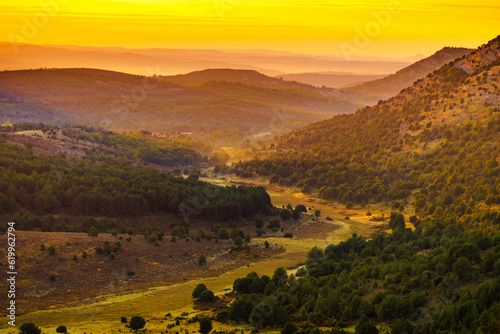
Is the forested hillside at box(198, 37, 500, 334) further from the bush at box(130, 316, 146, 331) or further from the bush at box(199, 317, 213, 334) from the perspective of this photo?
the bush at box(130, 316, 146, 331)

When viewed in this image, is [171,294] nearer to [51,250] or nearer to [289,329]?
[51,250]

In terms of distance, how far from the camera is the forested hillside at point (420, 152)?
65875 millimetres

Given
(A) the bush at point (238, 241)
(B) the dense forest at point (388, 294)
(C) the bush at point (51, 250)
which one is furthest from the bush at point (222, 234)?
(C) the bush at point (51, 250)

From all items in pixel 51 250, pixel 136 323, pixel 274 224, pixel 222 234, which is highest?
pixel 51 250

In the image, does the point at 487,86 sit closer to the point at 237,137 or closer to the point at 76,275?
the point at 76,275

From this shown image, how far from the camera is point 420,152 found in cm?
8175

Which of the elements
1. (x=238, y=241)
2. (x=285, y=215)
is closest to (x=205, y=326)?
(x=238, y=241)

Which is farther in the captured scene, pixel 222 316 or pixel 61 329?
pixel 222 316

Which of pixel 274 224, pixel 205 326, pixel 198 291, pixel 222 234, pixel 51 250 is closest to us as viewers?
pixel 205 326

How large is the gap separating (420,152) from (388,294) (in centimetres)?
5419

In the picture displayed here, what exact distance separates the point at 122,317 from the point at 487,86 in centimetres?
7141

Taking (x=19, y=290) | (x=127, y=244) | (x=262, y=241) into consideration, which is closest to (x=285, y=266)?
(x=262, y=241)

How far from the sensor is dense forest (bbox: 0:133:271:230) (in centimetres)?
5350

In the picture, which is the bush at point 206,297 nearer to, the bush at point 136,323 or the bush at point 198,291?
the bush at point 198,291
